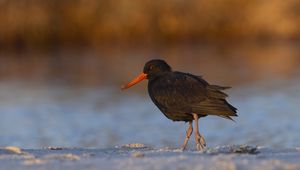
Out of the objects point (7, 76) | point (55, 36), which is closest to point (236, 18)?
point (55, 36)

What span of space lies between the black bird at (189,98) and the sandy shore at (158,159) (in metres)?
0.59

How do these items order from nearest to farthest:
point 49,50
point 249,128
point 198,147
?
point 198,147 < point 249,128 < point 49,50

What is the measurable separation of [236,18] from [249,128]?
2108 cm

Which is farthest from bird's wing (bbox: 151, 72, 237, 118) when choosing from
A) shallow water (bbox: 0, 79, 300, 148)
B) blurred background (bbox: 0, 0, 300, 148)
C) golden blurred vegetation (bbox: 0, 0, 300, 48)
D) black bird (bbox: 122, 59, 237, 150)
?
golden blurred vegetation (bbox: 0, 0, 300, 48)

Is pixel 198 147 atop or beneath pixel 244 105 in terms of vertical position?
beneath

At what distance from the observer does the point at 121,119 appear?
18422mm

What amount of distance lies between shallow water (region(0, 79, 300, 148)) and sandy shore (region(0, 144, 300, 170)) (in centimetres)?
499

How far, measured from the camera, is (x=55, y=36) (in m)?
35.7

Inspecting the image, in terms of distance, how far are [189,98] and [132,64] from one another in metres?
19.5

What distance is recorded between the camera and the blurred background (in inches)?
650

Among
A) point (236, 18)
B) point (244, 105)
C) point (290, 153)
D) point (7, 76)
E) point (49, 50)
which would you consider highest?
point (236, 18)

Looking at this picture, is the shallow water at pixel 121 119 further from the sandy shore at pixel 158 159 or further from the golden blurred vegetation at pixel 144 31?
the golden blurred vegetation at pixel 144 31

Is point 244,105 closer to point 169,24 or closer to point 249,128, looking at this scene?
point 249,128

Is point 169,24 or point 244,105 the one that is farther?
point 169,24
